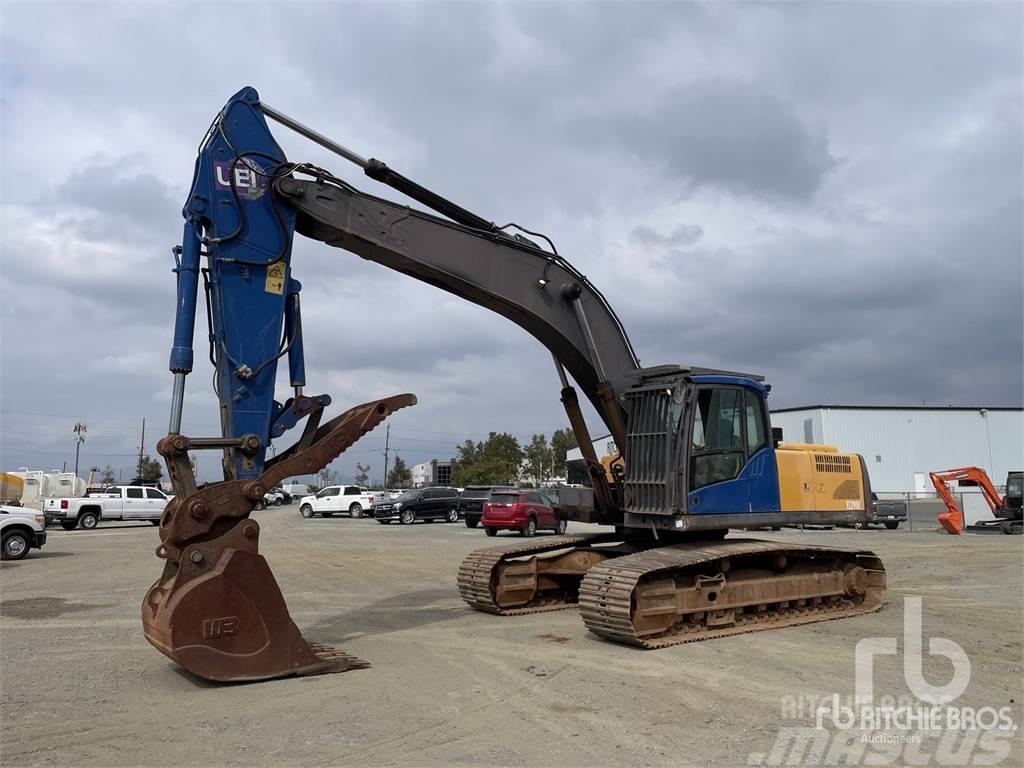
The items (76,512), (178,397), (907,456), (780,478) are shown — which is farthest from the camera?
(907,456)

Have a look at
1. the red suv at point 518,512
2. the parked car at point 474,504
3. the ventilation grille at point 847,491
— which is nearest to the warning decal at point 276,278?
the ventilation grille at point 847,491

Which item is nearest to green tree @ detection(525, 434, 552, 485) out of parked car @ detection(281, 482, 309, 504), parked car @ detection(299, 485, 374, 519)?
parked car @ detection(281, 482, 309, 504)

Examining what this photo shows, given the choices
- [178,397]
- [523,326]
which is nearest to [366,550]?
[523,326]

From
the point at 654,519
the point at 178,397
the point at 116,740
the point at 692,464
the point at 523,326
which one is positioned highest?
the point at 523,326

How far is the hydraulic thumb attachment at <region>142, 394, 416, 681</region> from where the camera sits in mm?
6738

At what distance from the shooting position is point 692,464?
31.4ft

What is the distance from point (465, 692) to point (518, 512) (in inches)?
832

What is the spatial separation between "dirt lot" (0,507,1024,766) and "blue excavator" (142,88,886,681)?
0.49m

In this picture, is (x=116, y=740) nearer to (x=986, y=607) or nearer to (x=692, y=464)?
(x=692, y=464)

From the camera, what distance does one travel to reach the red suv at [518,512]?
28.0 meters

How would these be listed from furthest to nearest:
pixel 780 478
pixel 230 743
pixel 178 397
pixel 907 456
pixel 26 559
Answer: pixel 907 456
pixel 26 559
pixel 780 478
pixel 178 397
pixel 230 743

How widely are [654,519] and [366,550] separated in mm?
13885

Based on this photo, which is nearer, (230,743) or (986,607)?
(230,743)

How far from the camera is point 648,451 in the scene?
9781 mm
